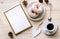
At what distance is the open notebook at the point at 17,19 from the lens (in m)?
1.58

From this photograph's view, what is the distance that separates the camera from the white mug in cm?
153

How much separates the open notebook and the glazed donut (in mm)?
53

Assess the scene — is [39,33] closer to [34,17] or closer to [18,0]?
[34,17]

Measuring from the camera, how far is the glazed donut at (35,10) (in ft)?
5.14

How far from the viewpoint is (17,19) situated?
160 centimetres

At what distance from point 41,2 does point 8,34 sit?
0.29m

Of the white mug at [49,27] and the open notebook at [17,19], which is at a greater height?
Answer: the open notebook at [17,19]

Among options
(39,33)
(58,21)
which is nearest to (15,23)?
(39,33)

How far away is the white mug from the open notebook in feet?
0.33

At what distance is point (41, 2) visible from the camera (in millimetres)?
1610

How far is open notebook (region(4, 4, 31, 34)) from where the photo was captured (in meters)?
1.58

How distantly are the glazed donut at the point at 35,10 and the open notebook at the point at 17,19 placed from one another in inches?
2.1

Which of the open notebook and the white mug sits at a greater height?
the open notebook

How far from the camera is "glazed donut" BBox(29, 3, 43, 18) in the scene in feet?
5.14
